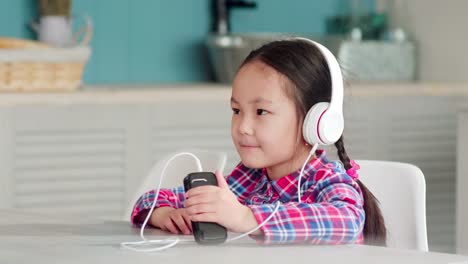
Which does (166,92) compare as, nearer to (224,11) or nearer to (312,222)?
(224,11)

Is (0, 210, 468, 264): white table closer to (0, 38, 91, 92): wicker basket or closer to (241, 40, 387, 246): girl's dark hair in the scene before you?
(241, 40, 387, 246): girl's dark hair

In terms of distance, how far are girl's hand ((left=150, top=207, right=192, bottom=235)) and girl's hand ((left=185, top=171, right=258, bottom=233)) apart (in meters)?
0.15

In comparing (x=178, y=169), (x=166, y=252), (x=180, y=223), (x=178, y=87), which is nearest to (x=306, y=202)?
(x=180, y=223)

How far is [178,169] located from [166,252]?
820mm

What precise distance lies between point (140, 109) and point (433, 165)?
43.6 inches

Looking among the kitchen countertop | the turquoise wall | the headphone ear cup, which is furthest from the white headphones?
the turquoise wall

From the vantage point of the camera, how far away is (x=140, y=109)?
323cm

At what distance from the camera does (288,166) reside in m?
1.63

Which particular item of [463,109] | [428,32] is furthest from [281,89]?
[428,32]

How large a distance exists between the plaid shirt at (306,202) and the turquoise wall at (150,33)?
1974 millimetres

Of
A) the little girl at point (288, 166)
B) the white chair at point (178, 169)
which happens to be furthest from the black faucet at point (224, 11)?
the little girl at point (288, 166)

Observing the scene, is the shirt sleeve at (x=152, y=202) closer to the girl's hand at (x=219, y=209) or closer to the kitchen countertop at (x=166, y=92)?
the girl's hand at (x=219, y=209)

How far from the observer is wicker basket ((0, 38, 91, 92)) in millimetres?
3115

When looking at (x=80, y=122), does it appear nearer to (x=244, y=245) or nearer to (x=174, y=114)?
(x=174, y=114)
